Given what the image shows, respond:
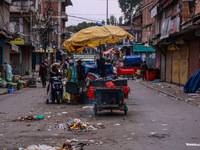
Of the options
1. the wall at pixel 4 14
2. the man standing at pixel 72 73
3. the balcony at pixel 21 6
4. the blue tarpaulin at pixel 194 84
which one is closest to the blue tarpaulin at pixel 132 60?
the balcony at pixel 21 6

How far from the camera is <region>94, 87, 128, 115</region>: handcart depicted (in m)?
9.30

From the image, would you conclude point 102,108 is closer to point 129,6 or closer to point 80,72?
point 80,72

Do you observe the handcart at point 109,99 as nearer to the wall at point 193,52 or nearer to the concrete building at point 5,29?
the wall at point 193,52

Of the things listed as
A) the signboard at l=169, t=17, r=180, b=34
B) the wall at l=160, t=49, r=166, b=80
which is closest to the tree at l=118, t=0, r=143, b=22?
the wall at l=160, t=49, r=166, b=80

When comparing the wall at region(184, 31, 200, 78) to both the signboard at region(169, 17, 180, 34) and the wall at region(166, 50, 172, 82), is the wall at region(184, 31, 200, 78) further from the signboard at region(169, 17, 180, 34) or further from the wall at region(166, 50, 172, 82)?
the wall at region(166, 50, 172, 82)

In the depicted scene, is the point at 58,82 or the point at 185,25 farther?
the point at 185,25

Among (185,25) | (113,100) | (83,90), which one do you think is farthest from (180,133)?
(185,25)

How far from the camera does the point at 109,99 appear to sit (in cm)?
947

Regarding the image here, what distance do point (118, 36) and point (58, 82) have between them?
348cm

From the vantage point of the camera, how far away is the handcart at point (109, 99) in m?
9.30

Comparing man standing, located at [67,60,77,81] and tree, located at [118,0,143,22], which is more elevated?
tree, located at [118,0,143,22]

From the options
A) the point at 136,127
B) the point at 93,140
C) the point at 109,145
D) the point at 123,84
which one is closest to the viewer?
the point at 109,145

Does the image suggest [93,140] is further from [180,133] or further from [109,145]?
[180,133]

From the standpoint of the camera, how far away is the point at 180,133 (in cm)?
658
